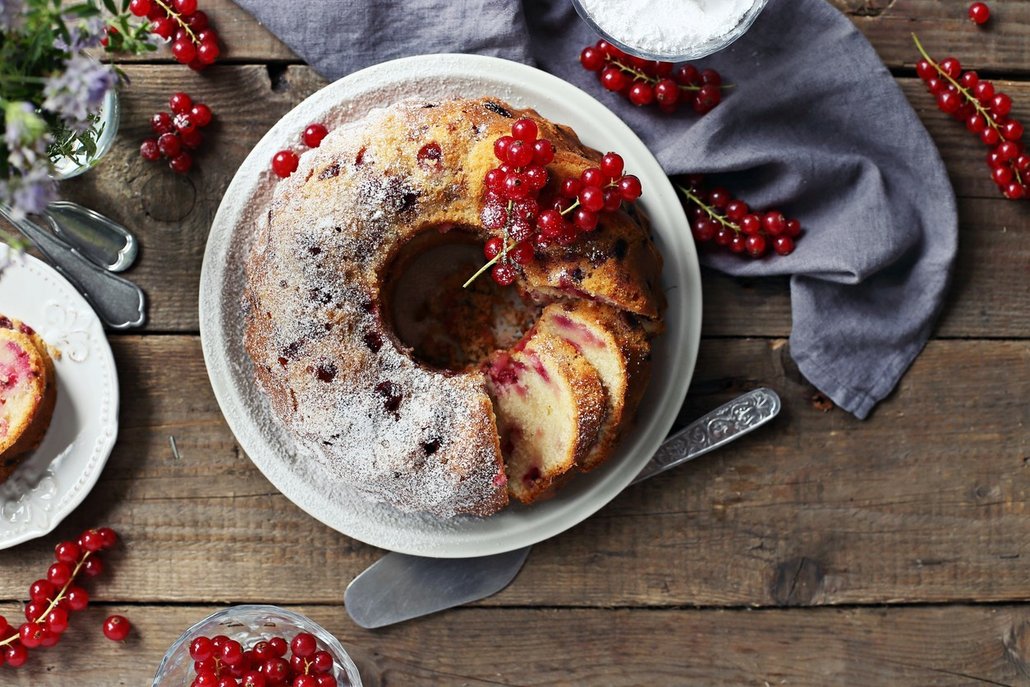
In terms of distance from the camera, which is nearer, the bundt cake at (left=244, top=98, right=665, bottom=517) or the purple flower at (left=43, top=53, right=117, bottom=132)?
the purple flower at (left=43, top=53, right=117, bottom=132)

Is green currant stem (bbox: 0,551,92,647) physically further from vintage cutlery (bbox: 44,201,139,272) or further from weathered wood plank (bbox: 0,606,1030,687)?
vintage cutlery (bbox: 44,201,139,272)

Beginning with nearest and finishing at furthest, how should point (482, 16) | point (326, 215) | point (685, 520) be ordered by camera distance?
1. point (326, 215)
2. point (482, 16)
3. point (685, 520)

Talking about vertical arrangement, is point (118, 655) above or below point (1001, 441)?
below

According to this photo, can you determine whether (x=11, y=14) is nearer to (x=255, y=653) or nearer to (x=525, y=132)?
(x=525, y=132)

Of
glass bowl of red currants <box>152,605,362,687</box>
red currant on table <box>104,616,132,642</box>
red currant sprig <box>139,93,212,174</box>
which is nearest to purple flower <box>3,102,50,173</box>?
red currant sprig <box>139,93,212,174</box>

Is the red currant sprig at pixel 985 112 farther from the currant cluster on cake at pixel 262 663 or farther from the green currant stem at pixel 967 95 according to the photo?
the currant cluster on cake at pixel 262 663

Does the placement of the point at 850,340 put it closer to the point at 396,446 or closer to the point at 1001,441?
the point at 1001,441

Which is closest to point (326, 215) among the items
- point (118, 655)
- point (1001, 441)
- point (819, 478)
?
point (118, 655)

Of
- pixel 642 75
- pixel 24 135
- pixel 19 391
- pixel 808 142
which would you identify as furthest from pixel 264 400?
pixel 808 142
